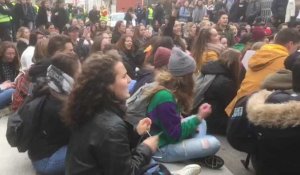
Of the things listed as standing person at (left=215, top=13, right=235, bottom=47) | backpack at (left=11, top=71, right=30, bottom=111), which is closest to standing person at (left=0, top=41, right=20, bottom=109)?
backpack at (left=11, top=71, right=30, bottom=111)

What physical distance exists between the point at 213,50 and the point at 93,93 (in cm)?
396

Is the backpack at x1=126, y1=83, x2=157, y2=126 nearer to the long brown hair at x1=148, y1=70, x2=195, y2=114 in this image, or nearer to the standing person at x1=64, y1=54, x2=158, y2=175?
the long brown hair at x1=148, y1=70, x2=195, y2=114

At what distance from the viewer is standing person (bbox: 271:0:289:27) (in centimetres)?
1348

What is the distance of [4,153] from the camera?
470cm

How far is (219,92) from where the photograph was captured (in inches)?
208

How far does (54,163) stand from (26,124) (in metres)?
0.41

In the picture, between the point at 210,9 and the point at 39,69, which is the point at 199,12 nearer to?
the point at 210,9

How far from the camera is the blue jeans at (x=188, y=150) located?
13.5ft

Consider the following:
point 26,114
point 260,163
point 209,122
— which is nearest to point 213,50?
point 209,122

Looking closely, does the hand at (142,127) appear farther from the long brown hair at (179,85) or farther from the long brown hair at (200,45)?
the long brown hair at (200,45)

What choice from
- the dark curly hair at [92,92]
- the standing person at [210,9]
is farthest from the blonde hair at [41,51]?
the standing person at [210,9]

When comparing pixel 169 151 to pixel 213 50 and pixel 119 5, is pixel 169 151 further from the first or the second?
pixel 119 5

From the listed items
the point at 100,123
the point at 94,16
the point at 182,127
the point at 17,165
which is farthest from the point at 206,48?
the point at 94,16

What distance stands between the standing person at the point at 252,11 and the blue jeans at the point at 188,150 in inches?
432
